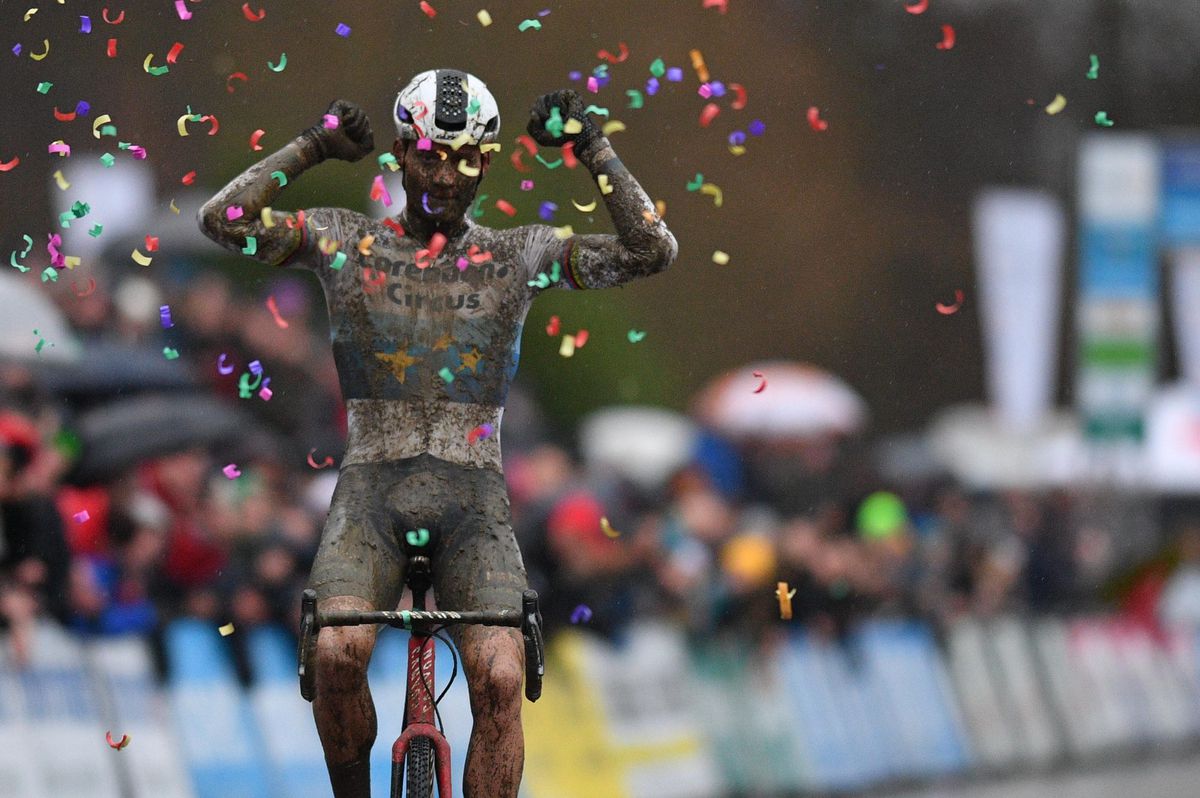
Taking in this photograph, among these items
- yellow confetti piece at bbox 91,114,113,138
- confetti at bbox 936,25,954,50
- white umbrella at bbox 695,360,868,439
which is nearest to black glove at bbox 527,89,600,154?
yellow confetti piece at bbox 91,114,113,138

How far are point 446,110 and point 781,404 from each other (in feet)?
28.1

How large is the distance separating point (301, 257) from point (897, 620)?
846 cm

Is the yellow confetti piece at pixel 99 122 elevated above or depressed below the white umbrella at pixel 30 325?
above

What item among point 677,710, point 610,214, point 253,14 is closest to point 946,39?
point 677,710

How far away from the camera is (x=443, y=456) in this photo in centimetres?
699

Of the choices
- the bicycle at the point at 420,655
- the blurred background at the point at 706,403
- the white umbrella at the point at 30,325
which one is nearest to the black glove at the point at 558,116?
the blurred background at the point at 706,403

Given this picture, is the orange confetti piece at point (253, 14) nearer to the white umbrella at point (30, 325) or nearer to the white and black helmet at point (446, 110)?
the white umbrella at point (30, 325)

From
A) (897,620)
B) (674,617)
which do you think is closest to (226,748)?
(674,617)

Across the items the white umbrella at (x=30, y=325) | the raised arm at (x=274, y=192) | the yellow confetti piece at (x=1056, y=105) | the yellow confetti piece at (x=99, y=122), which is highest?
the yellow confetti piece at (x=1056, y=105)

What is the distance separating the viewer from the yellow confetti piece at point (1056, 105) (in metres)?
15.8

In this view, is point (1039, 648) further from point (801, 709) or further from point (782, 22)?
point (782, 22)

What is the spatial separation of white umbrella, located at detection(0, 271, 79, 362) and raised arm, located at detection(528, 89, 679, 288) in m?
4.64

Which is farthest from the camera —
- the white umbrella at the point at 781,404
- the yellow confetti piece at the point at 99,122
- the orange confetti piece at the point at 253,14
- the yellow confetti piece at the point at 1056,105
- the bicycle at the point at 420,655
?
the yellow confetti piece at the point at 1056,105

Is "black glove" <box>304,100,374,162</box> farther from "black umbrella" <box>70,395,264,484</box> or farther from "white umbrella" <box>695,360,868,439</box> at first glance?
"white umbrella" <box>695,360,868,439</box>
